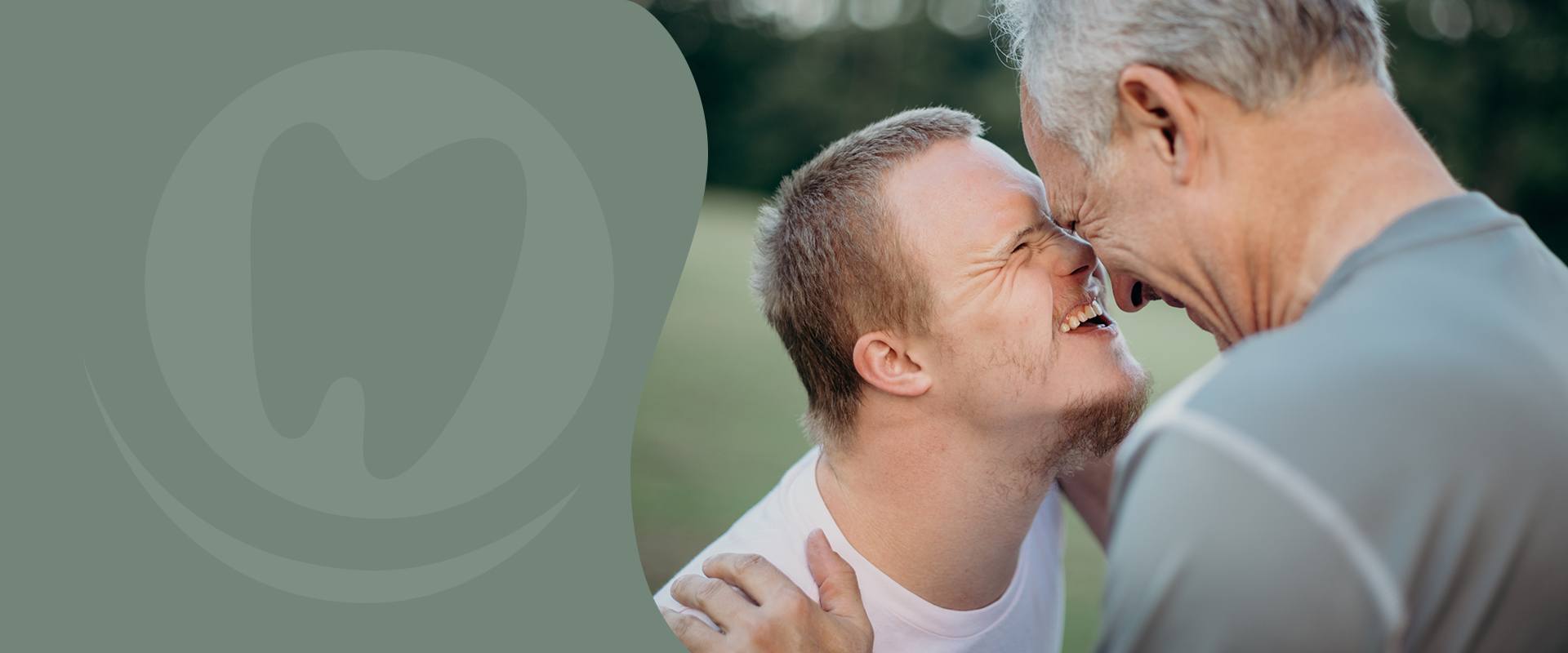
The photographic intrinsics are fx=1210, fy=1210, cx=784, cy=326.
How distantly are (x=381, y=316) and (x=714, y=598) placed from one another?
1.05 metres

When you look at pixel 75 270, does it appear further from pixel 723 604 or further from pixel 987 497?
pixel 987 497

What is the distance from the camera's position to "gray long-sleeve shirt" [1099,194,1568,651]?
4.52 feet

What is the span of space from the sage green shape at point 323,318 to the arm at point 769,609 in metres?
0.40

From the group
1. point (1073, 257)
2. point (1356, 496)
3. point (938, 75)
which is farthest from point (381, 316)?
point (938, 75)

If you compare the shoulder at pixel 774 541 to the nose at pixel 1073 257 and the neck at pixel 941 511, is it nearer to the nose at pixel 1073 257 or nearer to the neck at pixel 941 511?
the neck at pixel 941 511

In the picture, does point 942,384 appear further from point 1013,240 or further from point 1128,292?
point 1128,292

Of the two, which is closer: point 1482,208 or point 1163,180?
point 1482,208

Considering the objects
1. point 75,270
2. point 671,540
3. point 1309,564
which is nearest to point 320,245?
point 75,270

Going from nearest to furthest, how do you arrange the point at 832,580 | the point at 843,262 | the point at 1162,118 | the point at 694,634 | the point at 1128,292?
the point at 1162,118 < the point at 694,634 < the point at 1128,292 < the point at 832,580 < the point at 843,262

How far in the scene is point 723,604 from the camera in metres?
2.52

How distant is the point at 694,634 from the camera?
96.8 inches

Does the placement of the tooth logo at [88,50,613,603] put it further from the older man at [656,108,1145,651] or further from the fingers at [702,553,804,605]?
the older man at [656,108,1145,651]

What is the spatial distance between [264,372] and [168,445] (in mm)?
163

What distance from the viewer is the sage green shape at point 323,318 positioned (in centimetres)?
162
